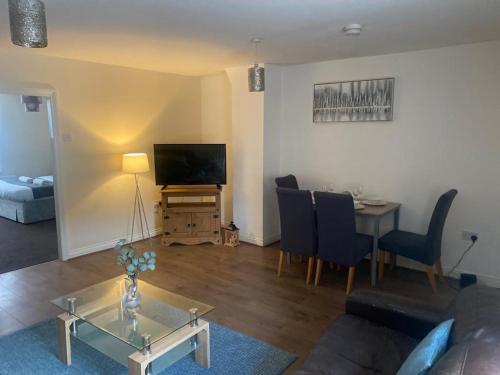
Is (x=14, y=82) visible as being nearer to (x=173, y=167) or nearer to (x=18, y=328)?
(x=173, y=167)

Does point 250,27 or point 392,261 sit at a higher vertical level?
point 250,27

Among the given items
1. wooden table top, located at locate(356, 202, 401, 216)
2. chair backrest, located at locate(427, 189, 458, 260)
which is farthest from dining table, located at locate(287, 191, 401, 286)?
chair backrest, located at locate(427, 189, 458, 260)

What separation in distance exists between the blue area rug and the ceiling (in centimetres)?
229

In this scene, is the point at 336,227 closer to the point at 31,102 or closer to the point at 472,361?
the point at 472,361

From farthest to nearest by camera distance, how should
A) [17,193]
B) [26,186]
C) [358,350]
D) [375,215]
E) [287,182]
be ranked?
1. [26,186]
2. [17,193]
3. [287,182]
4. [375,215]
5. [358,350]

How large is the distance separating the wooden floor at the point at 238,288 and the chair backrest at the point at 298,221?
37 centimetres

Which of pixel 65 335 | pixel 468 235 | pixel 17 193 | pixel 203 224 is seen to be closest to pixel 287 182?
pixel 203 224

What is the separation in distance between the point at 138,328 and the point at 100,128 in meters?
2.97

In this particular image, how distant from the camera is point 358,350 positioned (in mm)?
1852

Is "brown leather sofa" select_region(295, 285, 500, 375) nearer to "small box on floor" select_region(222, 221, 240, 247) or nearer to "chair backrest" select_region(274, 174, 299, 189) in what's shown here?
"chair backrest" select_region(274, 174, 299, 189)

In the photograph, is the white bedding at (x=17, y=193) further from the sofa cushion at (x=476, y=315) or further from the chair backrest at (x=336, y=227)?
the sofa cushion at (x=476, y=315)

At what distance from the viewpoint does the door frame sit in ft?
12.5

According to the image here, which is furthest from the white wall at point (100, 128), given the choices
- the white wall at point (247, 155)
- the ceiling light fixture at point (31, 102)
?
the ceiling light fixture at point (31, 102)

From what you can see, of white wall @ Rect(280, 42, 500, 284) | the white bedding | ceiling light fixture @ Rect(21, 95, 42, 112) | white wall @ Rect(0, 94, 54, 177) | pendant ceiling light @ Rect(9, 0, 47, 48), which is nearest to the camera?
pendant ceiling light @ Rect(9, 0, 47, 48)
